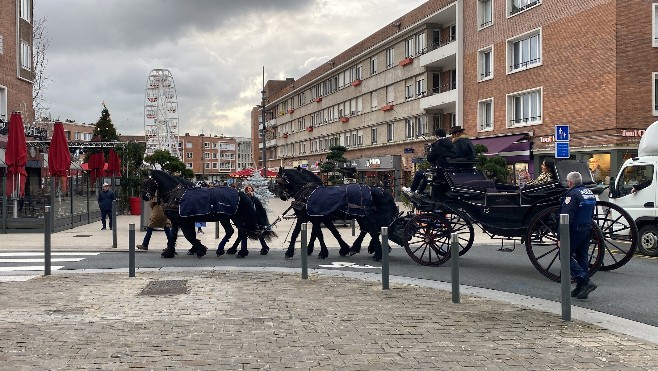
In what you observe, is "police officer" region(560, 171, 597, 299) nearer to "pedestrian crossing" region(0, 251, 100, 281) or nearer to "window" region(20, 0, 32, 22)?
"pedestrian crossing" region(0, 251, 100, 281)

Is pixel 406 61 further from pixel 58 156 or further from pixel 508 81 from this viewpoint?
pixel 58 156

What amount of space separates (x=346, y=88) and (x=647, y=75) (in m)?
35.0

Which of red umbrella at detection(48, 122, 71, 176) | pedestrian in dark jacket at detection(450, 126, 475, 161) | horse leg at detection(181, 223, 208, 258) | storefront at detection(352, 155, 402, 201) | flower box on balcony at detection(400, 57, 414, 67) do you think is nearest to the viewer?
pedestrian in dark jacket at detection(450, 126, 475, 161)

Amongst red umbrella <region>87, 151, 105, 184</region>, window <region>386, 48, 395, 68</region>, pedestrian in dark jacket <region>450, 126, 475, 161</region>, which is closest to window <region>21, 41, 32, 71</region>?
red umbrella <region>87, 151, 105, 184</region>

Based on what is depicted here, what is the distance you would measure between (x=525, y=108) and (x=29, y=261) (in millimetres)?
24766

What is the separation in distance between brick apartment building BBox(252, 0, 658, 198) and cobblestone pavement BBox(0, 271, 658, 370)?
7031 mm

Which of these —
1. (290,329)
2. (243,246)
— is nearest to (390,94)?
(243,246)

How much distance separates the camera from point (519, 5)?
104ft

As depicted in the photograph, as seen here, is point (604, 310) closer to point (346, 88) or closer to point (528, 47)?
point (528, 47)

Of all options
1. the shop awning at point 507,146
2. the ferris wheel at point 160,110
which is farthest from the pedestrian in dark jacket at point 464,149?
the ferris wheel at point 160,110

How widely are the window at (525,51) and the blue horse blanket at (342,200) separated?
20.7 m

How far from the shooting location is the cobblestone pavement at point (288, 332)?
546cm

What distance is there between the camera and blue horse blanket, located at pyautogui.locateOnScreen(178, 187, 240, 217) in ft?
41.7

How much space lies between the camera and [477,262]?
12.3m
